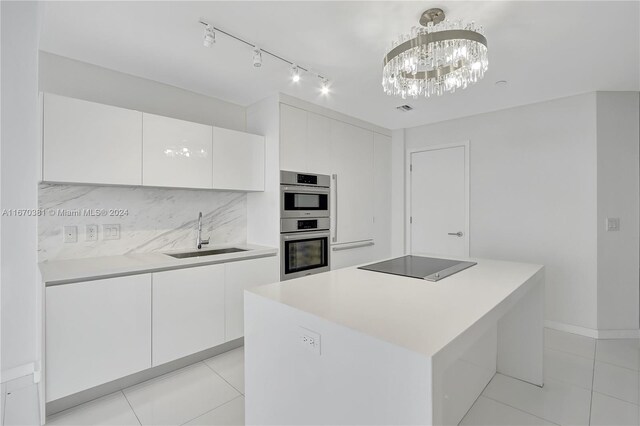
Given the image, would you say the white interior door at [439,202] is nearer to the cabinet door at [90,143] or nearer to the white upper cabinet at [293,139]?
the white upper cabinet at [293,139]

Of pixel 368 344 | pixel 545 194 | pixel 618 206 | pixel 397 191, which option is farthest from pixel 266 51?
pixel 618 206

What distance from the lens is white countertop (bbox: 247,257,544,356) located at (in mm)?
1025

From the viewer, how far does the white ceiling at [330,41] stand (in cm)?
172

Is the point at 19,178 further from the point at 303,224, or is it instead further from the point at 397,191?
the point at 397,191

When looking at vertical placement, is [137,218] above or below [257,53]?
below

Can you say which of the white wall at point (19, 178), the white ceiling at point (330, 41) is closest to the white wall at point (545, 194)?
the white ceiling at point (330, 41)

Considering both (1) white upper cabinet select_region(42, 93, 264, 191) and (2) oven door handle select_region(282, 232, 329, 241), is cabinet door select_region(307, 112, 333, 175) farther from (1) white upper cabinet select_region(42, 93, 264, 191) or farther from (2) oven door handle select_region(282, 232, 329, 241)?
(2) oven door handle select_region(282, 232, 329, 241)

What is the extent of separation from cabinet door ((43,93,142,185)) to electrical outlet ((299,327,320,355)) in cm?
183

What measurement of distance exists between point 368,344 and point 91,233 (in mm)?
2363

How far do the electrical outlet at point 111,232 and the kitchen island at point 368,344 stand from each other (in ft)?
5.37

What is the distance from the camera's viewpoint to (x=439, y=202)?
3.99 meters

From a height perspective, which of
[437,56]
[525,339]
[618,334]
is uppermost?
[437,56]

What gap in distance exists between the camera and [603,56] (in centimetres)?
228

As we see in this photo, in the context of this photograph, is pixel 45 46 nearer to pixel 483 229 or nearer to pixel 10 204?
pixel 10 204
